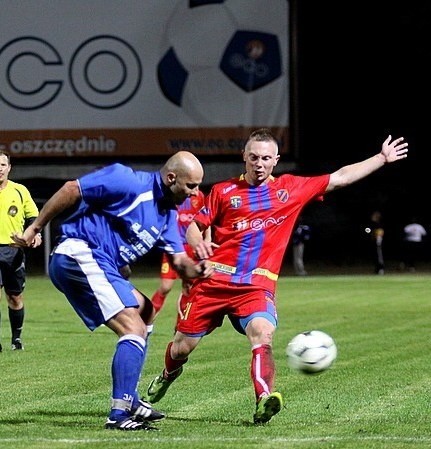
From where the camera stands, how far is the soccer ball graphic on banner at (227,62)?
1289 inches

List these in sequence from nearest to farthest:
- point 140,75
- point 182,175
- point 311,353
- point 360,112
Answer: point 182,175, point 311,353, point 140,75, point 360,112

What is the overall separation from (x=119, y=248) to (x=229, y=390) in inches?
106

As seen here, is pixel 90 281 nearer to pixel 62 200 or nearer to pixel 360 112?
pixel 62 200

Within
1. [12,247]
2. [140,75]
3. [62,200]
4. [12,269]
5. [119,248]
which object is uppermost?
[62,200]

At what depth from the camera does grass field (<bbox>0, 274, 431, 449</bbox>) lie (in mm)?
8219

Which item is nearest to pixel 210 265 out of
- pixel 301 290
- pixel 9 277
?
pixel 9 277

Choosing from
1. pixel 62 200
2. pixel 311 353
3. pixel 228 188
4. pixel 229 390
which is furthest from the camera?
pixel 229 390

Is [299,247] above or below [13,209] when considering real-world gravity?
below

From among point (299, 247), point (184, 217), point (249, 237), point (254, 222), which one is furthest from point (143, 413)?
point (299, 247)

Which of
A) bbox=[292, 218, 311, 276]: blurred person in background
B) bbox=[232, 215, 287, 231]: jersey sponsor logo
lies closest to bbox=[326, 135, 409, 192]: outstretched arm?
bbox=[232, 215, 287, 231]: jersey sponsor logo

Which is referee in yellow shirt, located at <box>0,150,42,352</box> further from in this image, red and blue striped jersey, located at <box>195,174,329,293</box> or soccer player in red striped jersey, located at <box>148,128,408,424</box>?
red and blue striped jersey, located at <box>195,174,329,293</box>

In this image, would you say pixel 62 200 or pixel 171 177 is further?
pixel 171 177

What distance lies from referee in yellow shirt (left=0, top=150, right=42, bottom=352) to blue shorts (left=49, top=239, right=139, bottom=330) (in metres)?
6.31

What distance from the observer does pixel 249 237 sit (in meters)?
9.52
